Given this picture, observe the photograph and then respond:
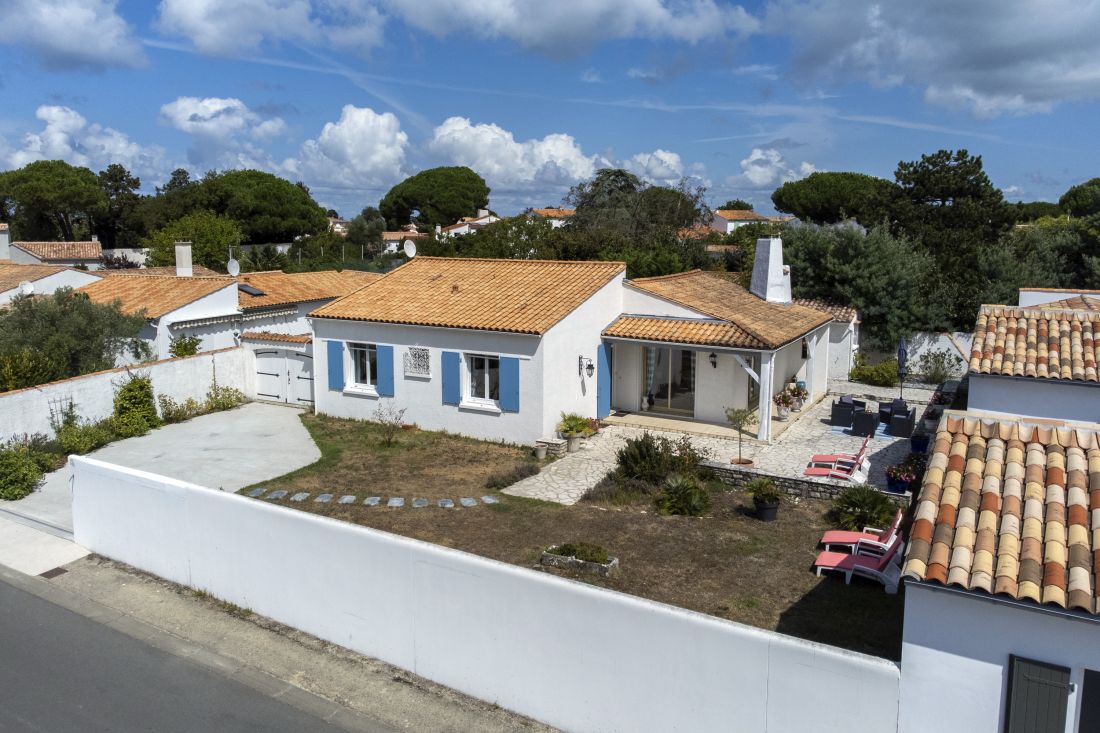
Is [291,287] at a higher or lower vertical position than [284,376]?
higher

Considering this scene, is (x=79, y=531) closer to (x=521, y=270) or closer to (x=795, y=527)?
(x=795, y=527)

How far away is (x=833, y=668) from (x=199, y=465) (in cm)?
1512

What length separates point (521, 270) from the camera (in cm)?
2334

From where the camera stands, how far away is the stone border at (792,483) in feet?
49.2

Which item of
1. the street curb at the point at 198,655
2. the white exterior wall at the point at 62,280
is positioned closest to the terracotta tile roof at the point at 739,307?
the street curb at the point at 198,655

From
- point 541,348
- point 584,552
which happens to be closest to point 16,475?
point 541,348

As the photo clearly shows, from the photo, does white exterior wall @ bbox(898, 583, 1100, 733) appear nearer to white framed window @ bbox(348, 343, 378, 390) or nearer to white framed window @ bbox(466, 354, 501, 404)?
white framed window @ bbox(466, 354, 501, 404)

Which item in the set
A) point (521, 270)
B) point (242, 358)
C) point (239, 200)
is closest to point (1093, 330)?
point (521, 270)

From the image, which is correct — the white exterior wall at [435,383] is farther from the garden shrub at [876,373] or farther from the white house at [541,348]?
the garden shrub at [876,373]

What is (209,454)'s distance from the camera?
18859 millimetres

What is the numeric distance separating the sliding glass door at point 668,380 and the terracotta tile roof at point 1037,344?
7.41 metres

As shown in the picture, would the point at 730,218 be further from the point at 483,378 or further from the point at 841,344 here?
the point at 483,378

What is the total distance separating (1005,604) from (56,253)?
61.3 m

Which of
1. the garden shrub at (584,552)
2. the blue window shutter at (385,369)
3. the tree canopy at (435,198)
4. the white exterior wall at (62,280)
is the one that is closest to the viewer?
the garden shrub at (584,552)
